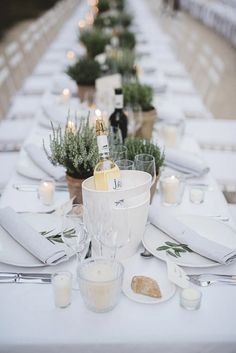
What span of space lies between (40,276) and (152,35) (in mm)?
4957

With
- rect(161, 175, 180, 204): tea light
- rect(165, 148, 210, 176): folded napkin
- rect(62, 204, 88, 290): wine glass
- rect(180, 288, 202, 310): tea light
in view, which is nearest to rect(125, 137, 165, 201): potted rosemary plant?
rect(161, 175, 180, 204): tea light

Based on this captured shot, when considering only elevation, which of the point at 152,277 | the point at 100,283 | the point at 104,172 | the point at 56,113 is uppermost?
the point at 104,172

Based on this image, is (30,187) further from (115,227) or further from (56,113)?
(56,113)

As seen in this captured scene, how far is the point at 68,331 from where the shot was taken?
3.26ft

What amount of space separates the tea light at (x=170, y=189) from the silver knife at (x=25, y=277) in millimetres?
556

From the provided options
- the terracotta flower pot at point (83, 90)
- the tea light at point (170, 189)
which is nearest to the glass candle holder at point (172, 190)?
the tea light at point (170, 189)

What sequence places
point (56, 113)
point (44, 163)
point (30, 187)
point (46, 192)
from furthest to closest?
point (56, 113) → point (44, 163) → point (30, 187) → point (46, 192)

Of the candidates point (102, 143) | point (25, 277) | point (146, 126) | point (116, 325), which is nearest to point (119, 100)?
point (146, 126)

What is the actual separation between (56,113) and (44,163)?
0.70 metres

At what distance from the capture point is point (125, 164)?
137 cm

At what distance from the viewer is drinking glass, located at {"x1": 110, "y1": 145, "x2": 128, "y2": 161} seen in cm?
147

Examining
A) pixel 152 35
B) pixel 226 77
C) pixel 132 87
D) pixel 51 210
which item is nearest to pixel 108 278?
pixel 51 210

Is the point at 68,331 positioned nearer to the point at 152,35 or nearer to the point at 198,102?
the point at 198,102

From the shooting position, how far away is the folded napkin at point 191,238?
1186 mm
